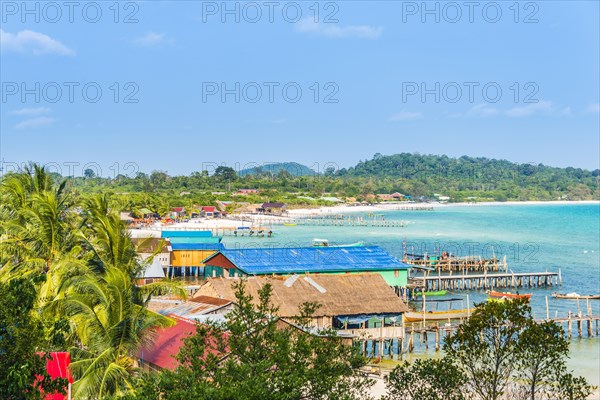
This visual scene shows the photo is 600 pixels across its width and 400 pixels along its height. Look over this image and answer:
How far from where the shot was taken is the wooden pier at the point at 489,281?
50466mm

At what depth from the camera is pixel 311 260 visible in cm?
3747

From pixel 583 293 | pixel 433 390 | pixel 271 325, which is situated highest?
pixel 271 325

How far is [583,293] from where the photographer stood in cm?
5022

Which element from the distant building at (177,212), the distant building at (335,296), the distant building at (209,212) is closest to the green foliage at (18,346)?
the distant building at (335,296)

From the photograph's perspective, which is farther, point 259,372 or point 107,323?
point 107,323

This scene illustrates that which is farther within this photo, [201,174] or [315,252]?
[201,174]

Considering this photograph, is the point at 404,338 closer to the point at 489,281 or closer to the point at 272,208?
the point at 489,281

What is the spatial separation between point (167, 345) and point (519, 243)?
7973 centimetres

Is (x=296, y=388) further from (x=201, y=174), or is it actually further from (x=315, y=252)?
(x=201, y=174)

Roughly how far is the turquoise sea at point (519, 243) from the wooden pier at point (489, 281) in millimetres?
1216

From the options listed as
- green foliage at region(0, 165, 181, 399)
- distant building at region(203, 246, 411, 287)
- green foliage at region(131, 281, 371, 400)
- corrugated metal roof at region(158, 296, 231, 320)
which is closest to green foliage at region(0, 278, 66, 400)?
green foliage at region(0, 165, 181, 399)

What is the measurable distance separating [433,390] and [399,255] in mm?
58666

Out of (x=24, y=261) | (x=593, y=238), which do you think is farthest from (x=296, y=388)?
(x=593, y=238)

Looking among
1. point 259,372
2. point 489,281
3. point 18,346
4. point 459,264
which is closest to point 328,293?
point 259,372
